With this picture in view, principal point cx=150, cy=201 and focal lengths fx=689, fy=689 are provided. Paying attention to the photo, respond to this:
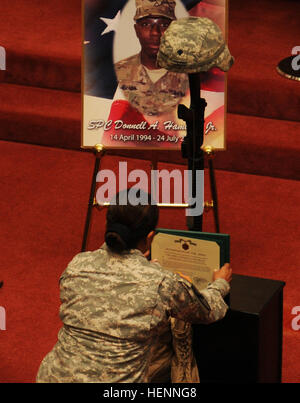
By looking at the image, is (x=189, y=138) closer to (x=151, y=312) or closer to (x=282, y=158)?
(x=151, y=312)

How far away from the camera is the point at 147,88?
3.73 m

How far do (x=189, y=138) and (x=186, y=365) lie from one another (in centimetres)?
98

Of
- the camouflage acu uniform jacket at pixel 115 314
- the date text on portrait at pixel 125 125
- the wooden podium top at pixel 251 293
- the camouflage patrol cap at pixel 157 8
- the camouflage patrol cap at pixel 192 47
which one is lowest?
the camouflage acu uniform jacket at pixel 115 314

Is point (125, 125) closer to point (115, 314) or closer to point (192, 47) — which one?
point (192, 47)

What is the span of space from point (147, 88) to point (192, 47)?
0.98 metres

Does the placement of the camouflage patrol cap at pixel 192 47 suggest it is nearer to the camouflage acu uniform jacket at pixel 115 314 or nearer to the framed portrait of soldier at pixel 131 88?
the framed portrait of soldier at pixel 131 88

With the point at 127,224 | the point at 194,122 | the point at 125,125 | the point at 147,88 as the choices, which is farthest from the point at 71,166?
the point at 127,224

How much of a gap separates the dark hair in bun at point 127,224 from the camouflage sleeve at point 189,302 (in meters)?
0.17

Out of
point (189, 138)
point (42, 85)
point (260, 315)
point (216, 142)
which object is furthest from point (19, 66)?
point (260, 315)

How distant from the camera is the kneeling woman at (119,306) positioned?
2.04m

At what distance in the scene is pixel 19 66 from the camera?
5.94 metres

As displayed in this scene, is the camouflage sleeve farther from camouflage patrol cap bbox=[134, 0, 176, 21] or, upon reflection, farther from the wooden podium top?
camouflage patrol cap bbox=[134, 0, 176, 21]

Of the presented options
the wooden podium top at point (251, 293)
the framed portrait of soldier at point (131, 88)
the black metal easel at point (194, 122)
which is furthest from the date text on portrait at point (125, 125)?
the wooden podium top at point (251, 293)
